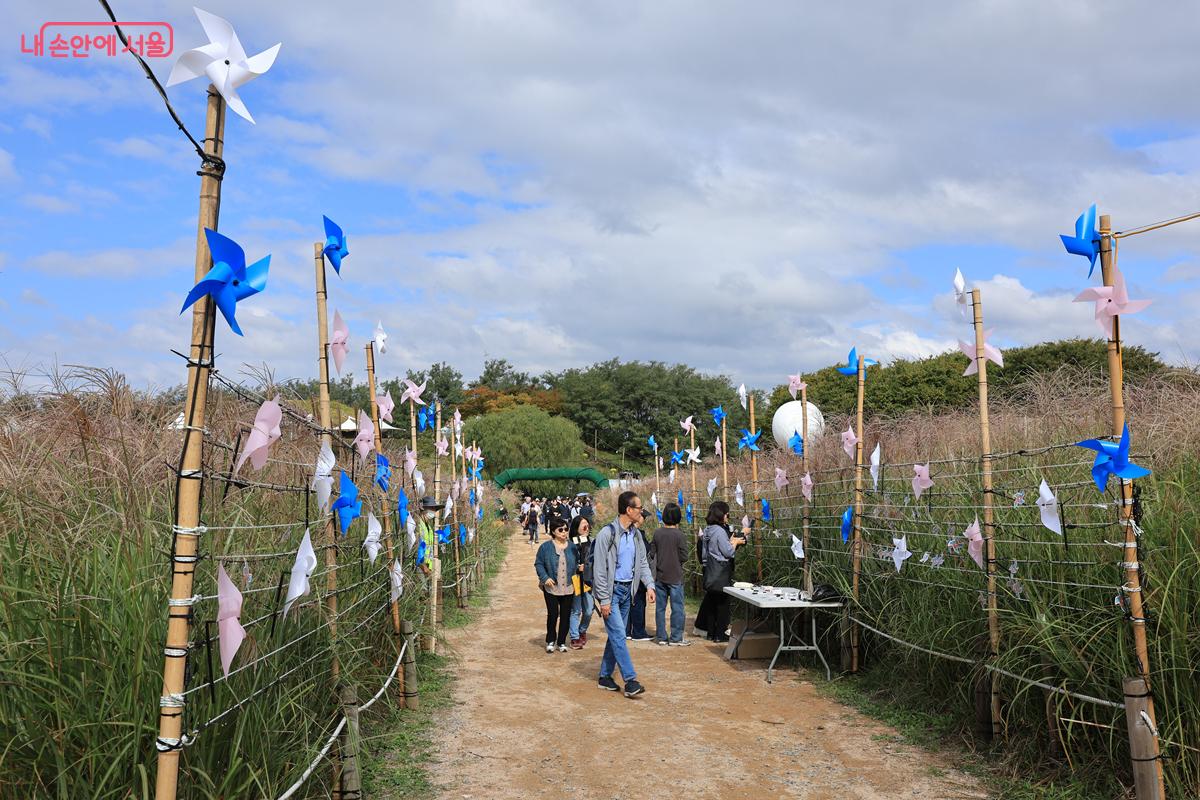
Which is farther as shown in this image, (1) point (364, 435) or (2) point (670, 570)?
(2) point (670, 570)

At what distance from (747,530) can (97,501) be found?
813 centimetres

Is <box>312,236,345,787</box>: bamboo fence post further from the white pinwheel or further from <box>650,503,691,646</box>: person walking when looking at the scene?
<box>650,503,691,646</box>: person walking

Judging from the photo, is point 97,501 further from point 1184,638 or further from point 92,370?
point 1184,638

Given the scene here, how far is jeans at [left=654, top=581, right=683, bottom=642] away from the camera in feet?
31.8

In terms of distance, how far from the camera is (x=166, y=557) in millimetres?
3473

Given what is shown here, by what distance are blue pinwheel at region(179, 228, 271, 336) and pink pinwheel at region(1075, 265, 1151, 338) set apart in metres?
3.74

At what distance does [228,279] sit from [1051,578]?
179 inches

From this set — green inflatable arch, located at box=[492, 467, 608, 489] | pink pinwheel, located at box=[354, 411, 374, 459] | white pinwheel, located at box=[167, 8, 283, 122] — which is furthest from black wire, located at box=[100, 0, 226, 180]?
green inflatable arch, located at box=[492, 467, 608, 489]

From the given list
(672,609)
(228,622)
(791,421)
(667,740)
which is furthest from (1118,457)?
(791,421)

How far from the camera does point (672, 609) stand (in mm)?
9875

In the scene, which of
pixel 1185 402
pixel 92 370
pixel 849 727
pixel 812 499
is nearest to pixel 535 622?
pixel 812 499

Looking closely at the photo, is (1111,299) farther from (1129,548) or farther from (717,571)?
(717,571)

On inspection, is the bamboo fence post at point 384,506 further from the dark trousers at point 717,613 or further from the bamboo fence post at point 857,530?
the dark trousers at point 717,613

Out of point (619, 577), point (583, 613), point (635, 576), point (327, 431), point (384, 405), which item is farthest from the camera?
point (583, 613)
